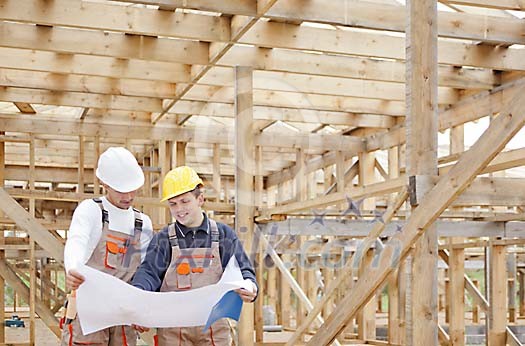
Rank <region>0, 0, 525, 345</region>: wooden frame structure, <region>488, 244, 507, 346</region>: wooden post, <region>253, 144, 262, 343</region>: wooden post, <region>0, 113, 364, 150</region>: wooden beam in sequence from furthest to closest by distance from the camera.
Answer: <region>0, 113, 364, 150</region>: wooden beam
<region>253, 144, 262, 343</region>: wooden post
<region>488, 244, 507, 346</region>: wooden post
<region>0, 0, 525, 345</region>: wooden frame structure

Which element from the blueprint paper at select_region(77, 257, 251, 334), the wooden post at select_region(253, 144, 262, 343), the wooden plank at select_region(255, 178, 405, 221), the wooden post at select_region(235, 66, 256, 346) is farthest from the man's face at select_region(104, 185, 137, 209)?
the wooden post at select_region(253, 144, 262, 343)

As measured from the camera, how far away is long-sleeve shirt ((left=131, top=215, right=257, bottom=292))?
4.12 m

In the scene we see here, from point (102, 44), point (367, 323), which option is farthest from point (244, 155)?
point (367, 323)

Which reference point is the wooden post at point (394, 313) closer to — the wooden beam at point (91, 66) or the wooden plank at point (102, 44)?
the wooden beam at point (91, 66)

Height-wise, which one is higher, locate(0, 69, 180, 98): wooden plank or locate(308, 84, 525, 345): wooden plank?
locate(0, 69, 180, 98): wooden plank

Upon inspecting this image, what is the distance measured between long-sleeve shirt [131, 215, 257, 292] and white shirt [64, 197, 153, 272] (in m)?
0.20

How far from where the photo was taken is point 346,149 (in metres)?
11.8

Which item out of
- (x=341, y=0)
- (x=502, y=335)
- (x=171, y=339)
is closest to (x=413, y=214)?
(x=171, y=339)

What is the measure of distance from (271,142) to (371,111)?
1485 mm

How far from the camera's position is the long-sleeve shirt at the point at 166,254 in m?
4.12

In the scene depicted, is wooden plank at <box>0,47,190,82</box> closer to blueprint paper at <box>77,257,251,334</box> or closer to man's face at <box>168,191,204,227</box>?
man's face at <box>168,191,204,227</box>

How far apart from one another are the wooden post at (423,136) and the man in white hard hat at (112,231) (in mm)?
1551

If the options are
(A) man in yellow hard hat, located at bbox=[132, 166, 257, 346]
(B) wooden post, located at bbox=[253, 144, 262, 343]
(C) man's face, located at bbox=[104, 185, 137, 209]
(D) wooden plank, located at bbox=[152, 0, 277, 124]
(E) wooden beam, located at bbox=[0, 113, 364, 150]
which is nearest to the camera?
(A) man in yellow hard hat, located at bbox=[132, 166, 257, 346]

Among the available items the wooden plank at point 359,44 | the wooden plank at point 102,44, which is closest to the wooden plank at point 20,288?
the wooden plank at point 102,44
